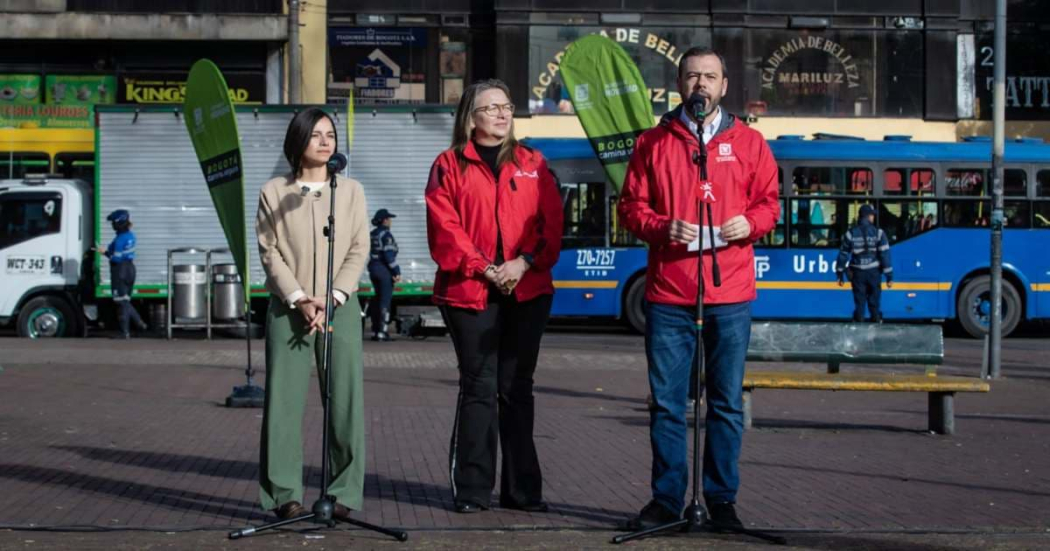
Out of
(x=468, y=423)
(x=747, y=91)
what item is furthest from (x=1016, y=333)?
(x=468, y=423)

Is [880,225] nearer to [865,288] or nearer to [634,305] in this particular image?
[865,288]

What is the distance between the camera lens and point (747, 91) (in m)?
34.9

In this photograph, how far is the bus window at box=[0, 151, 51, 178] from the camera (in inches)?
1076

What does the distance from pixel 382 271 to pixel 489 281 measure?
15130 mm

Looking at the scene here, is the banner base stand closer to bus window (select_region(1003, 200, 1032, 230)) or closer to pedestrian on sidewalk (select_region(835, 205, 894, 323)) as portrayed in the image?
pedestrian on sidewalk (select_region(835, 205, 894, 323))

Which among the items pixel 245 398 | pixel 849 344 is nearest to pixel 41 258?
pixel 245 398

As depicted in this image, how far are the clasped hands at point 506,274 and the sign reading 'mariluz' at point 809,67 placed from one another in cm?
2868

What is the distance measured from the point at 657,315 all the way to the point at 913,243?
19437mm

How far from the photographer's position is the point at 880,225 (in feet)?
84.1

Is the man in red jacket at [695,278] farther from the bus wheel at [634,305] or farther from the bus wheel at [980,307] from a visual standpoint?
the bus wheel at [980,307]

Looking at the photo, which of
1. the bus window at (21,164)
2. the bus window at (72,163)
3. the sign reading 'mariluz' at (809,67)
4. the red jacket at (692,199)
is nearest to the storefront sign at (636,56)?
the sign reading 'mariluz' at (809,67)

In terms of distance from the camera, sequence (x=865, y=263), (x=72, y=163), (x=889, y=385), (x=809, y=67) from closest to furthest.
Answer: (x=889, y=385)
(x=865, y=263)
(x=72, y=163)
(x=809, y=67)

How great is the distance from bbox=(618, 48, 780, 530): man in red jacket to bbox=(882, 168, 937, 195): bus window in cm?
1930

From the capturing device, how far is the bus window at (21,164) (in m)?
27.3
